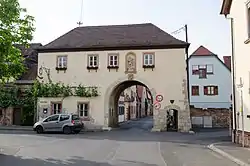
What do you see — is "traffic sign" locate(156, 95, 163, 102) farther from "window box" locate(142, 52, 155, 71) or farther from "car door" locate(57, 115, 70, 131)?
"car door" locate(57, 115, 70, 131)

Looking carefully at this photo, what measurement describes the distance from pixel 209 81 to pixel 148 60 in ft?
69.8

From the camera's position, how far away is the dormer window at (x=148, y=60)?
31.9m

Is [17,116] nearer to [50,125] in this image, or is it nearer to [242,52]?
[50,125]

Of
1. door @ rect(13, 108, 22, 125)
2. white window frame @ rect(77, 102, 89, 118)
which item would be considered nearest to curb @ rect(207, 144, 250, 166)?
white window frame @ rect(77, 102, 89, 118)

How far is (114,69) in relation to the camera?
32.6 meters

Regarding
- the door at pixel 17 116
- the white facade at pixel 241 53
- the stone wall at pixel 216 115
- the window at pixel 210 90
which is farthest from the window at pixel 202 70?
the white facade at pixel 241 53

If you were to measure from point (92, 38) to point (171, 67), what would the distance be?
9.05 metres

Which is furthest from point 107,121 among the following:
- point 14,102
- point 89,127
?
point 14,102

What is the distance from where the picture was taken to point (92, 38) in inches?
1380

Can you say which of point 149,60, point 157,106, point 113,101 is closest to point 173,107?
point 157,106

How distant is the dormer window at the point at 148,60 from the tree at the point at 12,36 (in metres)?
17.8

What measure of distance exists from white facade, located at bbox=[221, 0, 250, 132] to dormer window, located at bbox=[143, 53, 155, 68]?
1187 cm

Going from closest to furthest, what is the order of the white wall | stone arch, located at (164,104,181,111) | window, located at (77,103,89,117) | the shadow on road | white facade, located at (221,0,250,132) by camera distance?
the shadow on road, white facade, located at (221,0,250,132), the white wall, stone arch, located at (164,104,181,111), window, located at (77,103,89,117)

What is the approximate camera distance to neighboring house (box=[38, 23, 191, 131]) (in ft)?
102
